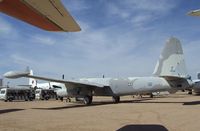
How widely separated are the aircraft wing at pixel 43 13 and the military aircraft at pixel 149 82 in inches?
901

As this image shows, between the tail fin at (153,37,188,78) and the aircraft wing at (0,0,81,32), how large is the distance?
2514 centimetres

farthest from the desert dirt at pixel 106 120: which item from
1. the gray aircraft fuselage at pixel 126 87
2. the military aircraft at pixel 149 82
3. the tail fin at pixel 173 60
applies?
the gray aircraft fuselage at pixel 126 87

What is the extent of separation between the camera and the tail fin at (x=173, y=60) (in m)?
29.9

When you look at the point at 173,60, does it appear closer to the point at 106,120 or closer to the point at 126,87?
the point at 126,87

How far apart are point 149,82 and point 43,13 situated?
2797cm

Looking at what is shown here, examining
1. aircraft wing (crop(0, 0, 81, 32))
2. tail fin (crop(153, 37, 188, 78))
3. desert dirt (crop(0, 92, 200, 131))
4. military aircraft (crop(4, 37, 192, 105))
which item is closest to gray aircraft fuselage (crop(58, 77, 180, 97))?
military aircraft (crop(4, 37, 192, 105))

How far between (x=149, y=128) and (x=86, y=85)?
70.4 ft

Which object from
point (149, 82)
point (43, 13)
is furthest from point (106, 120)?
point (149, 82)

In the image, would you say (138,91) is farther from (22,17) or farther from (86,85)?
(22,17)

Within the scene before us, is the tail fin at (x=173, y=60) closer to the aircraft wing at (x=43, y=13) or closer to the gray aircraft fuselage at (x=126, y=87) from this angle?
the gray aircraft fuselage at (x=126, y=87)

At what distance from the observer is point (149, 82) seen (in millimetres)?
32062

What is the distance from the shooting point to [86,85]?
110 feet

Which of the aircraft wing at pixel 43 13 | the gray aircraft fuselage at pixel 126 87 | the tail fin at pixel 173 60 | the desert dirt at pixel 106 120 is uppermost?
the tail fin at pixel 173 60

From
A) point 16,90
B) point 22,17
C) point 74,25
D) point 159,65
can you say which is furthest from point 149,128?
point 16,90
